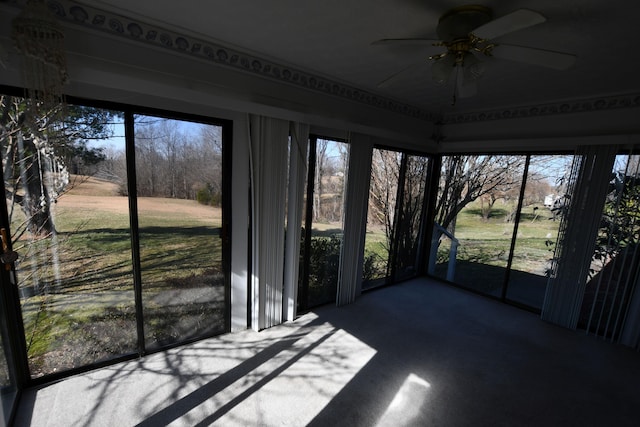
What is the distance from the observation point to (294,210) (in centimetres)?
279

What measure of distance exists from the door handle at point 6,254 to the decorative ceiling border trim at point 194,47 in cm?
128

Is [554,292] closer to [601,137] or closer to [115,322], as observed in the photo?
[601,137]

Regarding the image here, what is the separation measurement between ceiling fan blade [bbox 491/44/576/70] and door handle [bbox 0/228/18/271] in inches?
116

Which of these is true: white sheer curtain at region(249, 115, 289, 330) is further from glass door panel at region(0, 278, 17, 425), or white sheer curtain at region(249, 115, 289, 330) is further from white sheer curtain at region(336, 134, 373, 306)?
glass door panel at region(0, 278, 17, 425)

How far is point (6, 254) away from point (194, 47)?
1.75 metres

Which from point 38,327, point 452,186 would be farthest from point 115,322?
point 452,186

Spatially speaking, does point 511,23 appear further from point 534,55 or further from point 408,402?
point 408,402

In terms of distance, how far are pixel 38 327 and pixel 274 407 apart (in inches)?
66.3

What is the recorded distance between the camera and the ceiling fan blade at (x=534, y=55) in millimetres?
1392

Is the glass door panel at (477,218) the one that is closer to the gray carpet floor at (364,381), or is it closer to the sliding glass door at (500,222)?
the sliding glass door at (500,222)

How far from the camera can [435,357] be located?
8.23 feet

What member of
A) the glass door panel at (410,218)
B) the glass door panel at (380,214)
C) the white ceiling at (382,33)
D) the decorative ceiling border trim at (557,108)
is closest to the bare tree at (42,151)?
the white ceiling at (382,33)

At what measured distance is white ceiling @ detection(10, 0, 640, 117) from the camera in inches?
58.2

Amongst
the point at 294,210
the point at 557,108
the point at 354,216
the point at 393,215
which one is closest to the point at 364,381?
the point at 294,210
